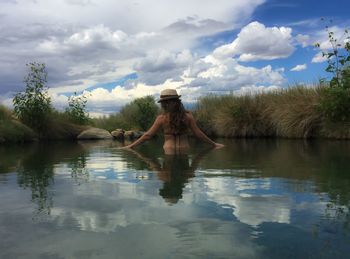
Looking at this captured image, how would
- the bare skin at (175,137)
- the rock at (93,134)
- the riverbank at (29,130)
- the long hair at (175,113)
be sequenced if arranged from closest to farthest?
the long hair at (175,113), the bare skin at (175,137), the riverbank at (29,130), the rock at (93,134)

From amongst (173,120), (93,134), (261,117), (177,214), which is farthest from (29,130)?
(177,214)

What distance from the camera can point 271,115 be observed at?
2461cm

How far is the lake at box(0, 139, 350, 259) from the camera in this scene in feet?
11.4

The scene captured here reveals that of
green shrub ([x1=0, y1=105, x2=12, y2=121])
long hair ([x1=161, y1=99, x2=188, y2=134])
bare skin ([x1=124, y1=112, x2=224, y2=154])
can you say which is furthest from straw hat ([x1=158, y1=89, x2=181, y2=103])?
green shrub ([x1=0, y1=105, x2=12, y2=121])

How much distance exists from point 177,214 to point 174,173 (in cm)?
302

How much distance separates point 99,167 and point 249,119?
18181mm

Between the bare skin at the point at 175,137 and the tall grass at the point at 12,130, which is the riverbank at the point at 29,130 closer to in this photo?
the tall grass at the point at 12,130

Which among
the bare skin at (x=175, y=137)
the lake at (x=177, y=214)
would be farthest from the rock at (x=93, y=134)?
the lake at (x=177, y=214)

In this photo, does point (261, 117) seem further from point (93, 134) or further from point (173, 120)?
Result: point (173, 120)

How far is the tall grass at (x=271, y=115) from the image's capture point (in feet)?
71.1

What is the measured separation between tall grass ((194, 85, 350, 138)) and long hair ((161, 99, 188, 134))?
1068cm

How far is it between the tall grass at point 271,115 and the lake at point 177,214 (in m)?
13.8

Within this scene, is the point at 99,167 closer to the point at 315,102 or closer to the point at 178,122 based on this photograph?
the point at 178,122

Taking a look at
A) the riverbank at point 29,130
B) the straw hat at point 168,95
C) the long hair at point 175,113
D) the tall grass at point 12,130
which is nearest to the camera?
the straw hat at point 168,95
